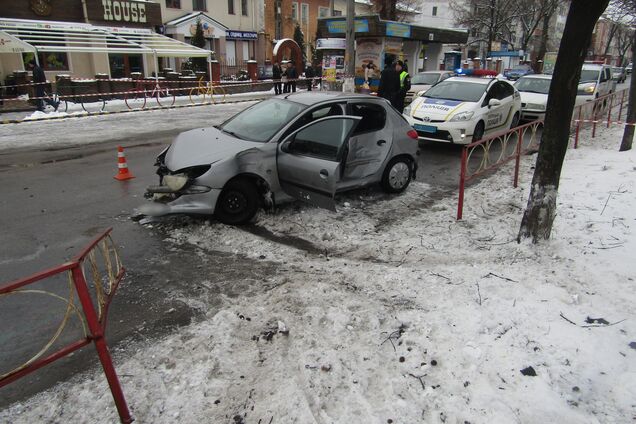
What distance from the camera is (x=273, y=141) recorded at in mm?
6223

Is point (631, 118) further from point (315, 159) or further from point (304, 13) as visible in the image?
point (304, 13)

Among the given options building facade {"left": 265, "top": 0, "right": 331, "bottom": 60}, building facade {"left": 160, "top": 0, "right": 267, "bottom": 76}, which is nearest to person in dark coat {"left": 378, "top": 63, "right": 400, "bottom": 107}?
building facade {"left": 160, "top": 0, "right": 267, "bottom": 76}

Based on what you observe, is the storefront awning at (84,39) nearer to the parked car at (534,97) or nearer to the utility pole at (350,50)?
the utility pole at (350,50)

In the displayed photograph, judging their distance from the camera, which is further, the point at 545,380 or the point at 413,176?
the point at 413,176

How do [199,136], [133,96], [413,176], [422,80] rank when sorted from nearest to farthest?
1. [199,136]
2. [413,176]
3. [422,80]
4. [133,96]

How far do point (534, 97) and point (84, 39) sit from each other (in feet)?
68.4

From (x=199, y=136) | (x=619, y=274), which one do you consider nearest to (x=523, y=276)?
(x=619, y=274)

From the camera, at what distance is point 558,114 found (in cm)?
479

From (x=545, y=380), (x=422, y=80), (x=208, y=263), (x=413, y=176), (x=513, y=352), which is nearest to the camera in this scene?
(x=545, y=380)

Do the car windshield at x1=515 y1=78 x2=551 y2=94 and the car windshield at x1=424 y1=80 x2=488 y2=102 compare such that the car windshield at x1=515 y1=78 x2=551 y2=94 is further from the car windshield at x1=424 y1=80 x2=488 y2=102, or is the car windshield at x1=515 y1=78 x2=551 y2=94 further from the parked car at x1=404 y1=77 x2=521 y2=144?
the car windshield at x1=424 y1=80 x2=488 y2=102

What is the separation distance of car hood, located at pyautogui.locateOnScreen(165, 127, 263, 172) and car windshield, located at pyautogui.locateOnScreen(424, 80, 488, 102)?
22.4 feet

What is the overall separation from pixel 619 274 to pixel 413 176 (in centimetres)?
384

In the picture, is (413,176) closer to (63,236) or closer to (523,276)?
(523,276)

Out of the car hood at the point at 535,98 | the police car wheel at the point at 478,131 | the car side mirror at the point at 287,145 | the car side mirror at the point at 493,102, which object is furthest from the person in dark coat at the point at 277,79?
the car side mirror at the point at 287,145
